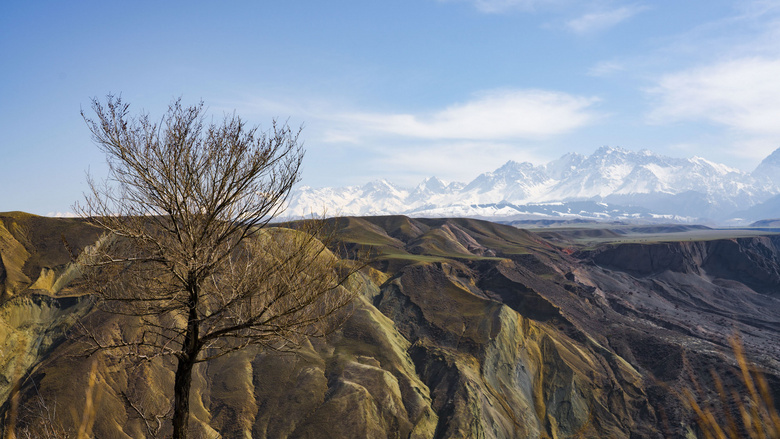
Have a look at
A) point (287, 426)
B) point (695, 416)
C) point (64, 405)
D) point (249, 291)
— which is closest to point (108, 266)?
point (249, 291)

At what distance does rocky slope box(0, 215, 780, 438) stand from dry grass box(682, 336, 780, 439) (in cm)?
105

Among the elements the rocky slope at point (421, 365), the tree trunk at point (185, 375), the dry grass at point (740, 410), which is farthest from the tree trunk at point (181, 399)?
the dry grass at point (740, 410)

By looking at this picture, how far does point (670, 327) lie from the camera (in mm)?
60281

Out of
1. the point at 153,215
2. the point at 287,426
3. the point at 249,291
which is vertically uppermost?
the point at 153,215

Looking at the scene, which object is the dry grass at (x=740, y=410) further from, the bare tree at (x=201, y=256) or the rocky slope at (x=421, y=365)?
the bare tree at (x=201, y=256)

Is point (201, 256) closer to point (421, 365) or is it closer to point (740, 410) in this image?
point (421, 365)

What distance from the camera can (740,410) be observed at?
36.4 m

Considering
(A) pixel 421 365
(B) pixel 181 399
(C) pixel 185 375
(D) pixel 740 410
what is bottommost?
(D) pixel 740 410

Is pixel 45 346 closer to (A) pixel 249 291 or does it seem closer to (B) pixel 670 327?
(A) pixel 249 291

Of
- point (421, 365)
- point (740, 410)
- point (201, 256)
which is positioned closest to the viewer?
point (201, 256)

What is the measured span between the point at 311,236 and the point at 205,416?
85.3ft

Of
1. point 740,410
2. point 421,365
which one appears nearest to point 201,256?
point 421,365

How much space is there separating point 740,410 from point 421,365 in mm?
25256

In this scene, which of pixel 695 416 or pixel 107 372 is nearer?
pixel 107 372
